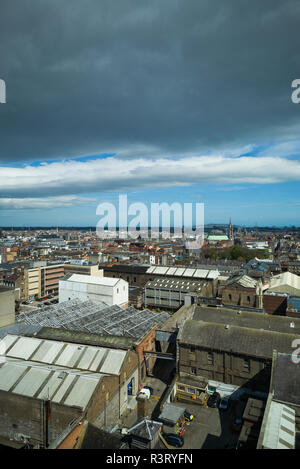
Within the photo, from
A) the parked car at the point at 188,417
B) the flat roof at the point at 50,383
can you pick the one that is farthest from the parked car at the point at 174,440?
the flat roof at the point at 50,383

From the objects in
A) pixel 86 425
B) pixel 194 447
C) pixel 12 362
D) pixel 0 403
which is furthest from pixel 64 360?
pixel 194 447

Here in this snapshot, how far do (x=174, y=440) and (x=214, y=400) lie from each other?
6730 mm

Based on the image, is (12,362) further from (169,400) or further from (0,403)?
(169,400)

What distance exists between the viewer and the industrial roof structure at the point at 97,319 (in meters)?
38.1

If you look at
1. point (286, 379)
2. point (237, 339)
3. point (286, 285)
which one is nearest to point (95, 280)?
point (237, 339)

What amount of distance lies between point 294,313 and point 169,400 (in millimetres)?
25377

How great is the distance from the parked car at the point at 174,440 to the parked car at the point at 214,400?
224 inches

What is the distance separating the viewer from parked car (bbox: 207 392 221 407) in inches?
1088

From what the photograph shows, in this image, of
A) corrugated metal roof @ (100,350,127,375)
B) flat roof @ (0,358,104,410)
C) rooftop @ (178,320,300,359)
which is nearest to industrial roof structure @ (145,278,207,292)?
rooftop @ (178,320,300,359)

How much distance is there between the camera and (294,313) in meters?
43.5

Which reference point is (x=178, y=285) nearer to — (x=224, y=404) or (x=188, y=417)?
(x=224, y=404)

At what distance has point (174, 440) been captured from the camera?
74.7ft

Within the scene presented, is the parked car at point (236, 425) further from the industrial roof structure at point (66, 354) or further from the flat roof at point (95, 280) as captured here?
the flat roof at point (95, 280)
